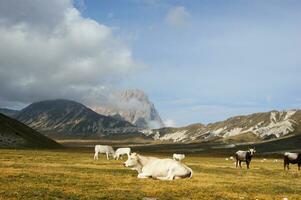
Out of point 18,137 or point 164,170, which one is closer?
point 164,170

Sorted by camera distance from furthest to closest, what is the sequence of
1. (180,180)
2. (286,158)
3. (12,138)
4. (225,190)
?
(12,138) → (286,158) → (180,180) → (225,190)

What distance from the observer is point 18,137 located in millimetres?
169375

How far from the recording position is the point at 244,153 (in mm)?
61125

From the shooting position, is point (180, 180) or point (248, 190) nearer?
point (248, 190)

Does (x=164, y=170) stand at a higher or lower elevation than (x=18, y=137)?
lower

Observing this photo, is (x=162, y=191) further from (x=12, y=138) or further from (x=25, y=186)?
(x=12, y=138)

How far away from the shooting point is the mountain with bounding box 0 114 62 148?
160875 mm

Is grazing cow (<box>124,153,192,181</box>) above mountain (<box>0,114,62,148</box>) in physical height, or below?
below

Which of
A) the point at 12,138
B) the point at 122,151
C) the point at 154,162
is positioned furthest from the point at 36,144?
the point at 154,162

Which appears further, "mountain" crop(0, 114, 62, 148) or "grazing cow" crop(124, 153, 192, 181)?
"mountain" crop(0, 114, 62, 148)

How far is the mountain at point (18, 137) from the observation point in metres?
161

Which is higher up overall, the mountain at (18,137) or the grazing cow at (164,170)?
the mountain at (18,137)

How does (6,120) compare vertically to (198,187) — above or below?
above

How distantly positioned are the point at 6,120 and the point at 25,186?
552 feet
